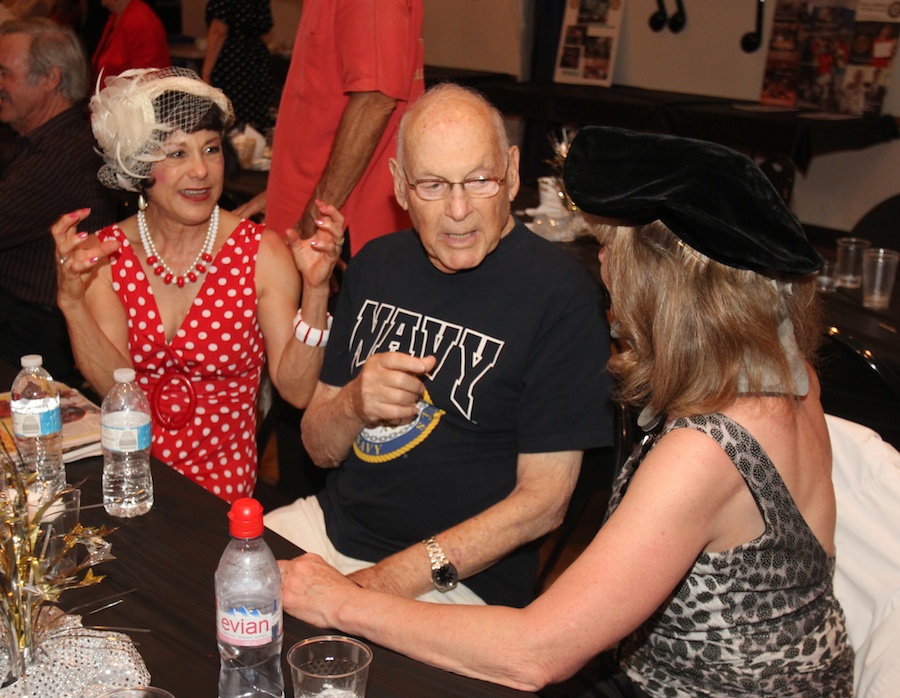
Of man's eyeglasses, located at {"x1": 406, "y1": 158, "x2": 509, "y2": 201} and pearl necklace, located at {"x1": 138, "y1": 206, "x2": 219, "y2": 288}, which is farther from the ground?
man's eyeglasses, located at {"x1": 406, "y1": 158, "x2": 509, "y2": 201}

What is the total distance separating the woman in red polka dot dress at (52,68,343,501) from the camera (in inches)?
91.2

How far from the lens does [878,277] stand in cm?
290

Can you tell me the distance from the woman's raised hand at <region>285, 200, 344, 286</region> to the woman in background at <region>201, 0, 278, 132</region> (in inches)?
135

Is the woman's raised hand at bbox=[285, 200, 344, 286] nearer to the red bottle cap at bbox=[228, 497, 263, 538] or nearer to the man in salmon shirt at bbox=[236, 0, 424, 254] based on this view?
the man in salmon shirt at bbox=[236, 0, 424, 254]

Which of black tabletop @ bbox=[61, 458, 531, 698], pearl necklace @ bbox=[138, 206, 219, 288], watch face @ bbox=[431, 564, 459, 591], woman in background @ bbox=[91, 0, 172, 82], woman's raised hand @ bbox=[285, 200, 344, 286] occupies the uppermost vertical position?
woman in background @ bbox=[91, 0, 172, 82]

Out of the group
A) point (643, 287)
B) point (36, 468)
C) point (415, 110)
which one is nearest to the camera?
point (643, 287)

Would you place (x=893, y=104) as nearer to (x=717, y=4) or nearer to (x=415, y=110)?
(x=717, y=4)

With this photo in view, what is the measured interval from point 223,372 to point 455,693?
1.36m

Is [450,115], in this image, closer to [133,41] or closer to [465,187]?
[465,187]

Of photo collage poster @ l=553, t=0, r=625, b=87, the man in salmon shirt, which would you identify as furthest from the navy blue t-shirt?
photo collage poster @ l=553, t=0, r=625, b=87

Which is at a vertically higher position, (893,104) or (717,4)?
(717,4)

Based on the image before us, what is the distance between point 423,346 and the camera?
6.63 feet

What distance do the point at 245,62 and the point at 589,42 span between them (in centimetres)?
303

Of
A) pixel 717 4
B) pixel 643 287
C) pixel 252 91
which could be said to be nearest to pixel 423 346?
pixel 643 287
